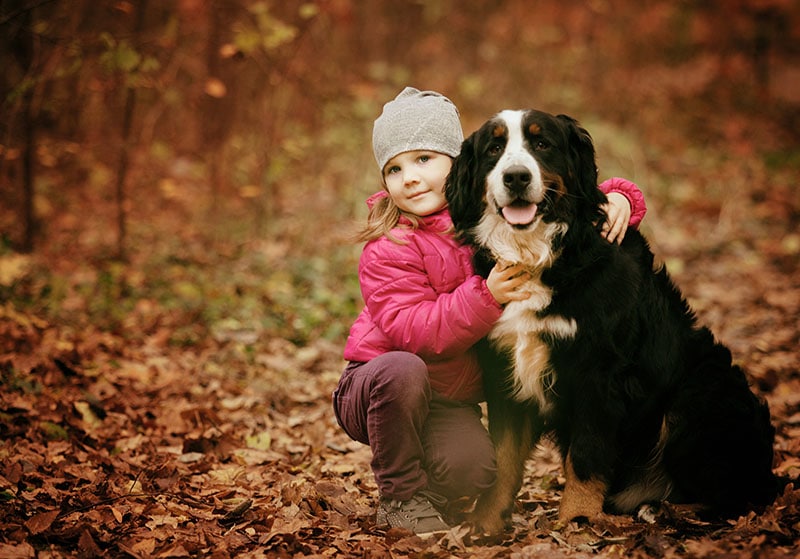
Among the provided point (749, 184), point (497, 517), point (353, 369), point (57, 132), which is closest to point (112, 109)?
point (57, 132)

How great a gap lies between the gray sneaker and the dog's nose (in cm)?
124

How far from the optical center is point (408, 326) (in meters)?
2.70

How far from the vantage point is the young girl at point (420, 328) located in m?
2.67

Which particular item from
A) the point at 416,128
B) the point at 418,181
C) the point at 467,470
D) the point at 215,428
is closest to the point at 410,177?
the point at 418,181

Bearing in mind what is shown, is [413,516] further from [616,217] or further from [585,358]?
[616,217]

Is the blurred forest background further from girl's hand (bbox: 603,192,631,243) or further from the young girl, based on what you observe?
girl's hand (bbox: 603,192,631,243)

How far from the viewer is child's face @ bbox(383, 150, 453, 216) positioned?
2881 mm

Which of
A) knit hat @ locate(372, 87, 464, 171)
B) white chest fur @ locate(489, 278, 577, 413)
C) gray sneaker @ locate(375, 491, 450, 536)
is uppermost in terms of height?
knit hat @ locate(372, 87, 464, 171)

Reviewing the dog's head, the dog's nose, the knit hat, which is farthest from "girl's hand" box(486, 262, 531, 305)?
the knit hat

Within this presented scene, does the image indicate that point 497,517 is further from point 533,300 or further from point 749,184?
point 749,184

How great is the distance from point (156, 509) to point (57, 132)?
667 cm

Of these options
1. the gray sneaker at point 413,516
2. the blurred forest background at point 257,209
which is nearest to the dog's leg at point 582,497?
the blurred forest background at point 257,209

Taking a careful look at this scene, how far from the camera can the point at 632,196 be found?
9.94 ft

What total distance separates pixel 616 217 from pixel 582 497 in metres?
1.10
